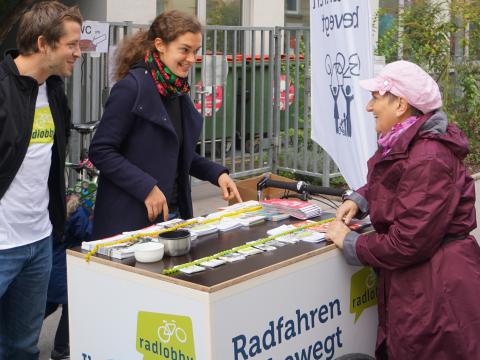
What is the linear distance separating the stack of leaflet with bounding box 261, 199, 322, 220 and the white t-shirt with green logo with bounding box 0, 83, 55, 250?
103 cm

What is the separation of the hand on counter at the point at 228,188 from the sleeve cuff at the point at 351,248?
94 cm

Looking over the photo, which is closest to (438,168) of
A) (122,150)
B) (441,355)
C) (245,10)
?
(441,355)

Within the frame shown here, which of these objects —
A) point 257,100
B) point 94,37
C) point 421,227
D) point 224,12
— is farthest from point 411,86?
point 224,12

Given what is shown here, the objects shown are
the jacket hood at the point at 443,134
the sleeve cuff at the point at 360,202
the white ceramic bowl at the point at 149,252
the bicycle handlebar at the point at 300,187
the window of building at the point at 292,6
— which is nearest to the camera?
the white ceramic bowl at the point at 149,252

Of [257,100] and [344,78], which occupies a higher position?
[344,78]

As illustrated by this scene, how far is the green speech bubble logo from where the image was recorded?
326 centimetres

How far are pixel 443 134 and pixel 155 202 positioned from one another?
1.30 m

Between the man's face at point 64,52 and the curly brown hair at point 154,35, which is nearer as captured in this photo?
the man's face at point 64,52

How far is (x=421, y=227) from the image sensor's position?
287 centimetres

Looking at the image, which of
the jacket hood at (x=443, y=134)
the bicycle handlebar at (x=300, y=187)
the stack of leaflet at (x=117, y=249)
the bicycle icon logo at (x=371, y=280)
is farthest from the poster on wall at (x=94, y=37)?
the jacket hood at (x=443, y=134)

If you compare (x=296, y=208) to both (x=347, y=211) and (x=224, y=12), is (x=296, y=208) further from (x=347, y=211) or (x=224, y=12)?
(x=224, y=12)

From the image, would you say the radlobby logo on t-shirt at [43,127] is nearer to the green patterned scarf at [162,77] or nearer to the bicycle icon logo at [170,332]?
the green patterned scarf at [162,77]

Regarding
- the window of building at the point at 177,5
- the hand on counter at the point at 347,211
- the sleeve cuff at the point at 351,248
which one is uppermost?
the window of building at the point at 177,5

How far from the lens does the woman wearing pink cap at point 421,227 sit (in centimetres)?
289
